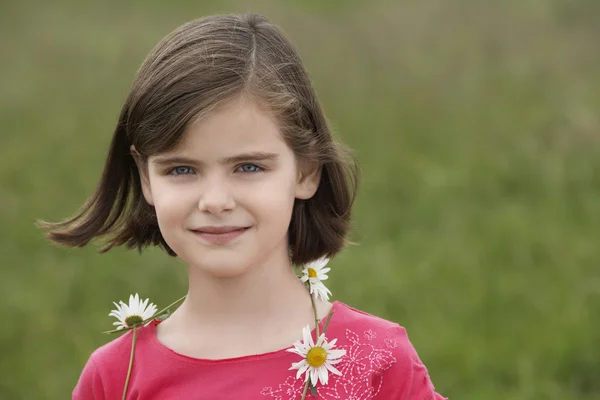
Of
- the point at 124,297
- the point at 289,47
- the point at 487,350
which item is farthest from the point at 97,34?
the point at 289,47

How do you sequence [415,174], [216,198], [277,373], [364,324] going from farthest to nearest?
1. [415,174]
2. [364,324]
3. [277,373]
4. [216,198]

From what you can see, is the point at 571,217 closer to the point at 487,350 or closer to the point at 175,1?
the point at 487,350

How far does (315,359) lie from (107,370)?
1.65 ft

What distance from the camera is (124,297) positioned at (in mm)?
5227

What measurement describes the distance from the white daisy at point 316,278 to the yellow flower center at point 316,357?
21 centimetres

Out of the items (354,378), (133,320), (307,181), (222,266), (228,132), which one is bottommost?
(354,378)

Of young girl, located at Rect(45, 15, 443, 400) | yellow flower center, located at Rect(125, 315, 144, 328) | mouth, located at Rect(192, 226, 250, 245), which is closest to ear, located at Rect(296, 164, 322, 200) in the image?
young girl, located at Rect(45, 15, 443, 400)

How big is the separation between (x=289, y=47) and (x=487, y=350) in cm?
233

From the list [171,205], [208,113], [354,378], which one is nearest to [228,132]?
[208,113]

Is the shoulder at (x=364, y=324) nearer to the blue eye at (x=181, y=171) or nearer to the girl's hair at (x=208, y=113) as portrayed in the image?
the girl's hair at (x=208, y=113)

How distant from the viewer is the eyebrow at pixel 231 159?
236cm

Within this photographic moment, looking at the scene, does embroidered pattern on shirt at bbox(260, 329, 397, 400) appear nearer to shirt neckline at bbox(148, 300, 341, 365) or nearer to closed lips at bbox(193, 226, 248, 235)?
shirt neckline at bbox(148, 300, 341, 365)

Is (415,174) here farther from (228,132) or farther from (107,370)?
(228,132)

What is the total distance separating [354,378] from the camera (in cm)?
246
